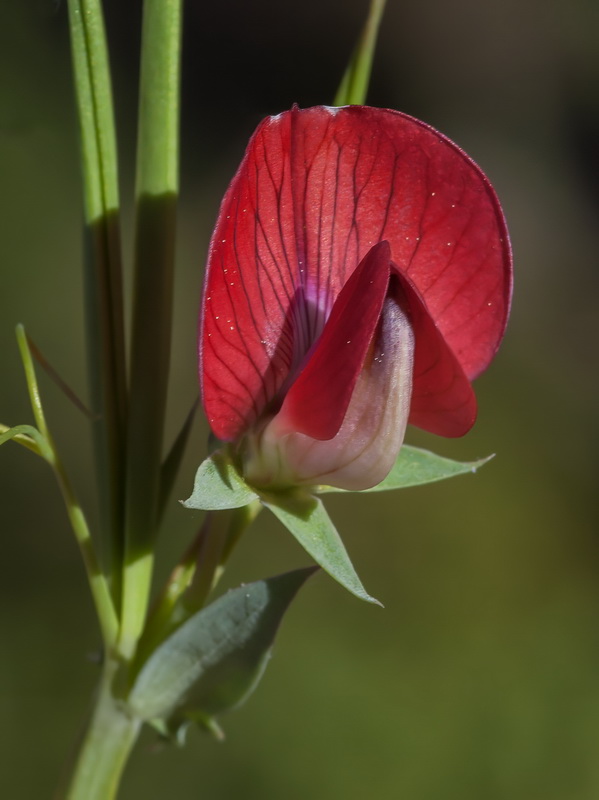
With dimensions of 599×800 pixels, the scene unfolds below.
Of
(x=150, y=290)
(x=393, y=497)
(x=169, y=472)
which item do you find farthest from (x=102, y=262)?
(x=393, y=497)

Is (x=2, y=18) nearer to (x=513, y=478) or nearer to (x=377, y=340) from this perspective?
(x=377, y=340)

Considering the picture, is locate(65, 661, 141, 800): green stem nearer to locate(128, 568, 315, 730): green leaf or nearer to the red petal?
locate(128, 568, 315, 730): green leaf

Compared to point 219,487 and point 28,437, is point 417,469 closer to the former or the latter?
point 219,487

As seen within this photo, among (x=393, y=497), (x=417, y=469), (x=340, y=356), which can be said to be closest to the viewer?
(x=340, y=356)

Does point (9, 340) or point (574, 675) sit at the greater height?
point (9, 340)

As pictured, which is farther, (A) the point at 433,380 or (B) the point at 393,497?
(B) the point at 393,497

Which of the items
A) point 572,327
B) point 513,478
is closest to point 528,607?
point 513,478
